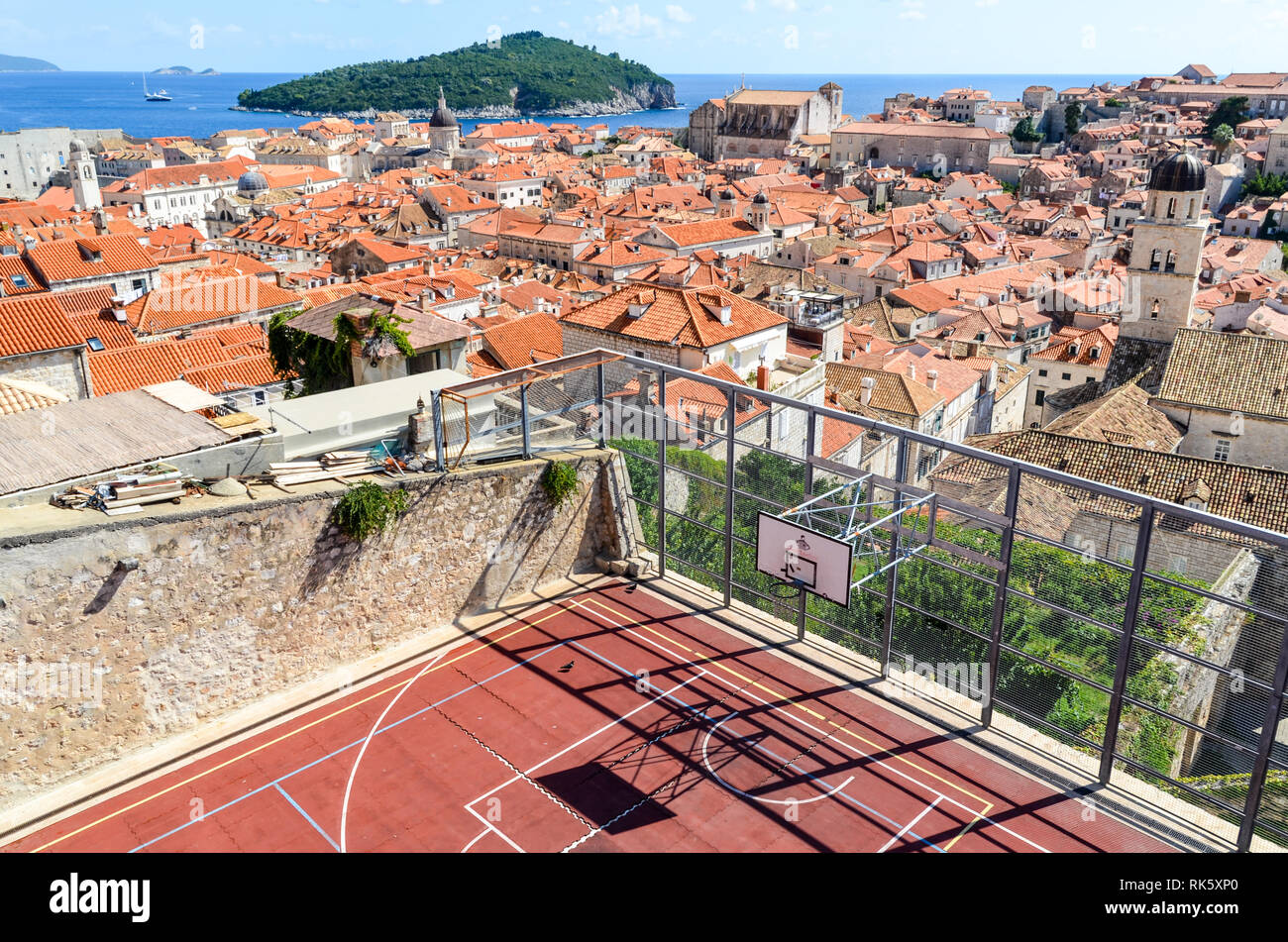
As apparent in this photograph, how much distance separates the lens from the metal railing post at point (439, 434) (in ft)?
49.8

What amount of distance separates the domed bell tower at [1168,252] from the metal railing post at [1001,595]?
133 ft

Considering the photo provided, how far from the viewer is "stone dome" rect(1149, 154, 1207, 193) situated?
4744 centimetres

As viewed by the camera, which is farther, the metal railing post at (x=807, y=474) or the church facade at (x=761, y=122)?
the church facade at (x=761, y=122)

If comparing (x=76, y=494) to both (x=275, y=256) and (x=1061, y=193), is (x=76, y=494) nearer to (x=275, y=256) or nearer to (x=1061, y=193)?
(x=275, y=256)

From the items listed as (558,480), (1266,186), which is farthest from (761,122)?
(558,480)

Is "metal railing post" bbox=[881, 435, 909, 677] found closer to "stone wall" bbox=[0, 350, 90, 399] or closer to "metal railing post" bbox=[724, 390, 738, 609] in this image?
"metal railing post" bbox=[724, 390, 738, 609]

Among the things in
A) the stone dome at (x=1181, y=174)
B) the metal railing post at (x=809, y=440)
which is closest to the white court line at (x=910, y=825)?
the metal railing post at (x=809, y=440)

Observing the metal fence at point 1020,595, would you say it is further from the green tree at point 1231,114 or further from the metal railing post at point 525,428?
the green tree at point 1231,114

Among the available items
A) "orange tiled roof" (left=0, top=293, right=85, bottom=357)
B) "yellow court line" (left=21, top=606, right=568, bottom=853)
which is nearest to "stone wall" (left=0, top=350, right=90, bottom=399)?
"orange tiled roof" (left=0, top=293, right=85, bottom=357)

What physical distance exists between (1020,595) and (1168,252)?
140 feet

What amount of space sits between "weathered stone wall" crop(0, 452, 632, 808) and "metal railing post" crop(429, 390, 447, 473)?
311 millimetres

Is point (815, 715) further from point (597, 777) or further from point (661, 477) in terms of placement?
point (661, 477)

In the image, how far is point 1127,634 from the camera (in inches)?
474

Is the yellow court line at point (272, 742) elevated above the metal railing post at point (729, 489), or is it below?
below
